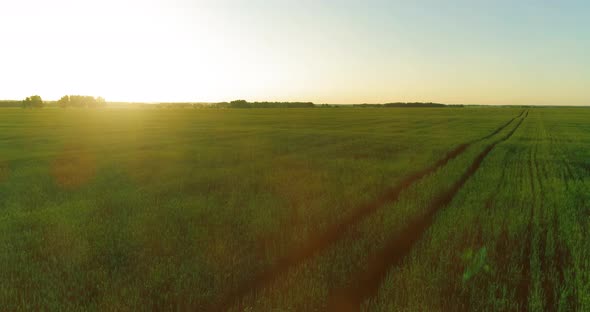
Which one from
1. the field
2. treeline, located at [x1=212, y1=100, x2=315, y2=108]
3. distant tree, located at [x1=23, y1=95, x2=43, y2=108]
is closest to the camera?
the field

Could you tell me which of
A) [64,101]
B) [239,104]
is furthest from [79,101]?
[239,104]

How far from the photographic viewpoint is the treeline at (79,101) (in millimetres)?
172250

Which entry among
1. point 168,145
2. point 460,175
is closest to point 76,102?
point 168,145

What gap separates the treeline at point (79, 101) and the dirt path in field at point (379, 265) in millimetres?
196224

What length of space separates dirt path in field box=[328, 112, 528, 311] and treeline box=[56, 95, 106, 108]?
196224mm

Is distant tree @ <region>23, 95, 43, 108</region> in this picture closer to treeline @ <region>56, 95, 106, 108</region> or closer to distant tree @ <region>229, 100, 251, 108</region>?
treeline @ <region>56, 95, 106, 108</region>

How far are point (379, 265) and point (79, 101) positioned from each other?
20406cm

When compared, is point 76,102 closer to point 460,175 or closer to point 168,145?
point 168,145

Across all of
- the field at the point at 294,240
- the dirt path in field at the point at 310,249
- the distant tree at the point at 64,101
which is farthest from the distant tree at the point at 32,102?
the dirt path in field at the point at 310,249

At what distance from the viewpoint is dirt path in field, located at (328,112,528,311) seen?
457 cm

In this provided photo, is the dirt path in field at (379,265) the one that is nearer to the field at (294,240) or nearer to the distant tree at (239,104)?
the field at (294,240)

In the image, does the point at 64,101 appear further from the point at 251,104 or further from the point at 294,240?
the point at 294,240

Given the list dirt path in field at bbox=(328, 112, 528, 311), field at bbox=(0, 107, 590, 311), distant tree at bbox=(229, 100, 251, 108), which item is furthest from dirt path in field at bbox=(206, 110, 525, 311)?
distant tree at bbox=(229, 100, 251, 108)

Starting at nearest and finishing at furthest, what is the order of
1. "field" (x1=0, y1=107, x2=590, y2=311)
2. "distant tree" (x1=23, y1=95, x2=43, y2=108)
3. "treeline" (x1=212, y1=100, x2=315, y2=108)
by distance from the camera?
1. "field" (x1=0, y1=107, x2=590, y2=311)
2. "distant tree" (x1=23, y1=95, x2=43, y2=108)
3. "treeline" (x1=212, y1=100, x2=315, y2=108)
